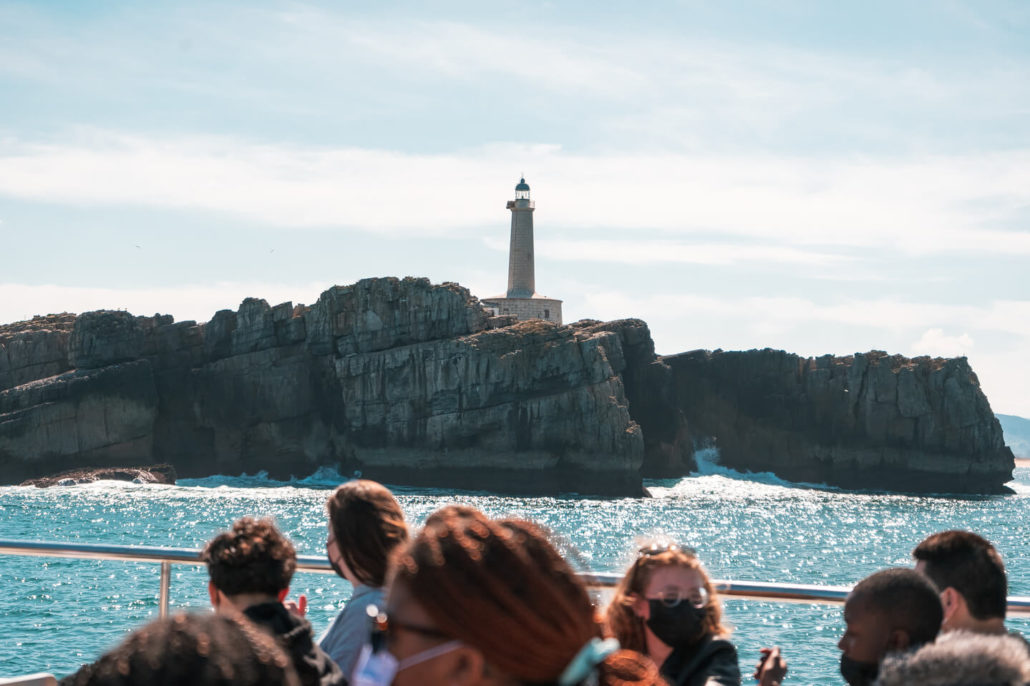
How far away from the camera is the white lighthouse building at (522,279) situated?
329ft

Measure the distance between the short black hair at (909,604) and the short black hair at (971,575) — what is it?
42 centimetres

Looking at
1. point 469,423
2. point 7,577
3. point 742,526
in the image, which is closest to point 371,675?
point 7,577

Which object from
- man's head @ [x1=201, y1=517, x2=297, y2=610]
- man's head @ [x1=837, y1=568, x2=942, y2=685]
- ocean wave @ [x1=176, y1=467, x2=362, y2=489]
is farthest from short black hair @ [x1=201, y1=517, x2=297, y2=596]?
ocean wave @ [x1=176, y1=467, x2=362, y2=489]

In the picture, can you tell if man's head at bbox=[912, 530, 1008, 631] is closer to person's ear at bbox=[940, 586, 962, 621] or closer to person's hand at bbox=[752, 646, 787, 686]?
person's ear at bbox=[940, 586, 962, 621]

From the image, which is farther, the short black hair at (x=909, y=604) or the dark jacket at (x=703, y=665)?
the dark jacket at (x=703, y=665)

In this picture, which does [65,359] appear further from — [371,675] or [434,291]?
[371,675]

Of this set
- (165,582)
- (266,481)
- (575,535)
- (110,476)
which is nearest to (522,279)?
(266,481)

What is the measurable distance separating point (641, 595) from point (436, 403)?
256 ft

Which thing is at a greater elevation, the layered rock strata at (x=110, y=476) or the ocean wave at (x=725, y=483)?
the layered rock strata at (x=110, y=476)

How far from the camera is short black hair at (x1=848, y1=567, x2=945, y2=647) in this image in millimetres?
3105

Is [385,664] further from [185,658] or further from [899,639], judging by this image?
[899,639]

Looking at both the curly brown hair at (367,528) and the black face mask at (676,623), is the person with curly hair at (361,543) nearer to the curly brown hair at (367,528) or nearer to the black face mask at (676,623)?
the curly brown hair at (367,528)

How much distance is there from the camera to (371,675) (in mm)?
2023

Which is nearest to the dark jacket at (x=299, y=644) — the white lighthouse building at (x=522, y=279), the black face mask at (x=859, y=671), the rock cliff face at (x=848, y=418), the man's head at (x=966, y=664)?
the black face mask at (x=859, y=671)
